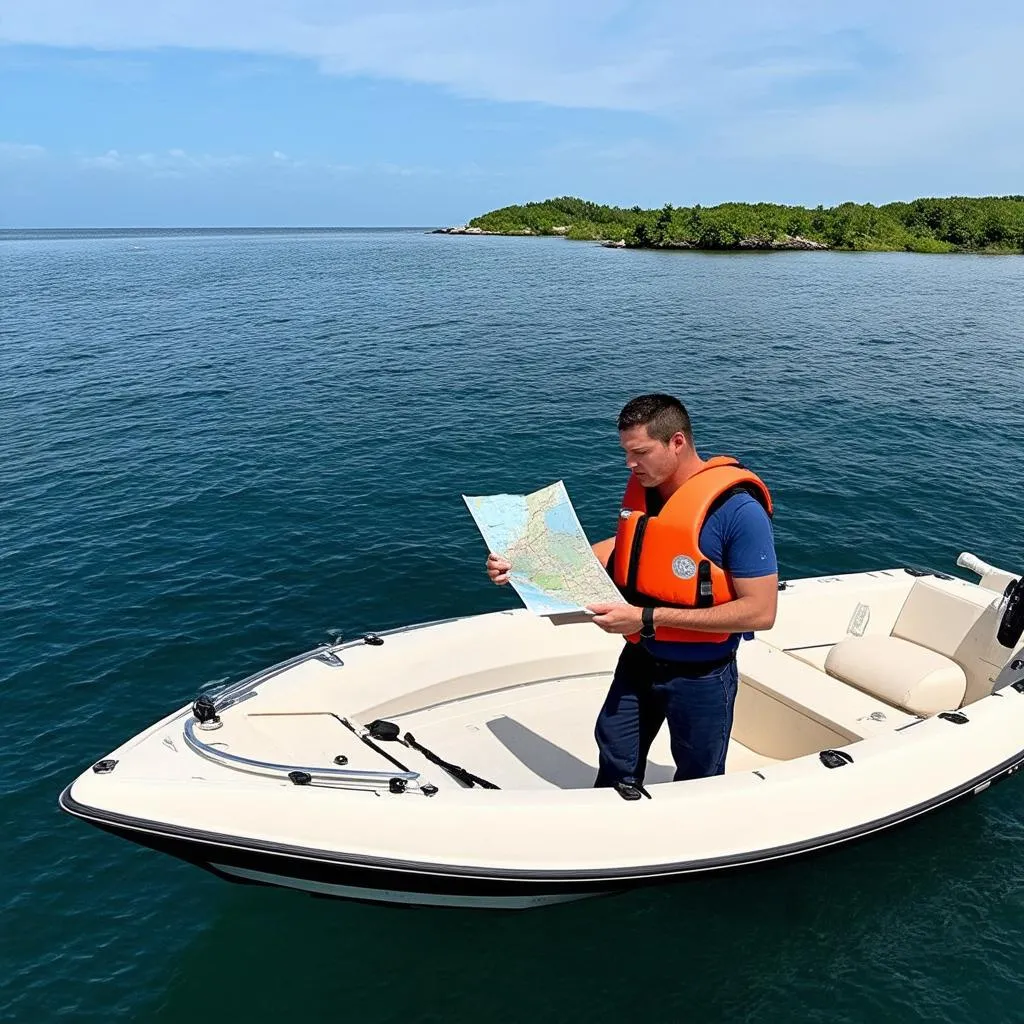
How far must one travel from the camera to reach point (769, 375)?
73.4ft

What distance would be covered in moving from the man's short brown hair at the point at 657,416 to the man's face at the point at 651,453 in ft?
0.08

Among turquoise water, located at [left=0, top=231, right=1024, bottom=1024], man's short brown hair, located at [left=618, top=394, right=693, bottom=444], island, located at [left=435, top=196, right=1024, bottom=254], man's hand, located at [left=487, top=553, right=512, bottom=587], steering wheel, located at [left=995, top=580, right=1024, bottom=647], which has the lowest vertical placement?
turquoise water, located at [left=0, top=231, right=1024, bottom=1024]

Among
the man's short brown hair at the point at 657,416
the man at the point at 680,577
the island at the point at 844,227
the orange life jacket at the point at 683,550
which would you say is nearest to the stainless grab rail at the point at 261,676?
the man at the point at 680,577

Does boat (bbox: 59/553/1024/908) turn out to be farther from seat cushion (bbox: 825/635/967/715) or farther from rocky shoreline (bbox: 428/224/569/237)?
rocky shoreline (bbox: 428/224/569/237)

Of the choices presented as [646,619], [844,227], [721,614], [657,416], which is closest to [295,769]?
[646,619]

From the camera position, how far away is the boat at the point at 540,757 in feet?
14.9

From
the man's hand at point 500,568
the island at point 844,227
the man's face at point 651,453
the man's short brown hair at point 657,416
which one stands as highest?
the island at point 844,227

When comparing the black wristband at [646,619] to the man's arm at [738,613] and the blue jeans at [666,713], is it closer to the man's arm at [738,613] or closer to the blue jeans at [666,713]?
the man's arm at [738,613]

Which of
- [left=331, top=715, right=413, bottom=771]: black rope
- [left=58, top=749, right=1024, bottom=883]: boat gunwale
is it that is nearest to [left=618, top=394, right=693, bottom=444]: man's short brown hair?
[left=58, top=749, right=1024, bottom=883]: boat gunwale

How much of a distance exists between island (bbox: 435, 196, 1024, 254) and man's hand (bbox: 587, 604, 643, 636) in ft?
252

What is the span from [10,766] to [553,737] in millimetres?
4378

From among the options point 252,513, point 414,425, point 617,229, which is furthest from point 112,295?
point 617,229

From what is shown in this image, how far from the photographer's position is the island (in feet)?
247

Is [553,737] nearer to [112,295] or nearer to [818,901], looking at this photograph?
[818,901]
